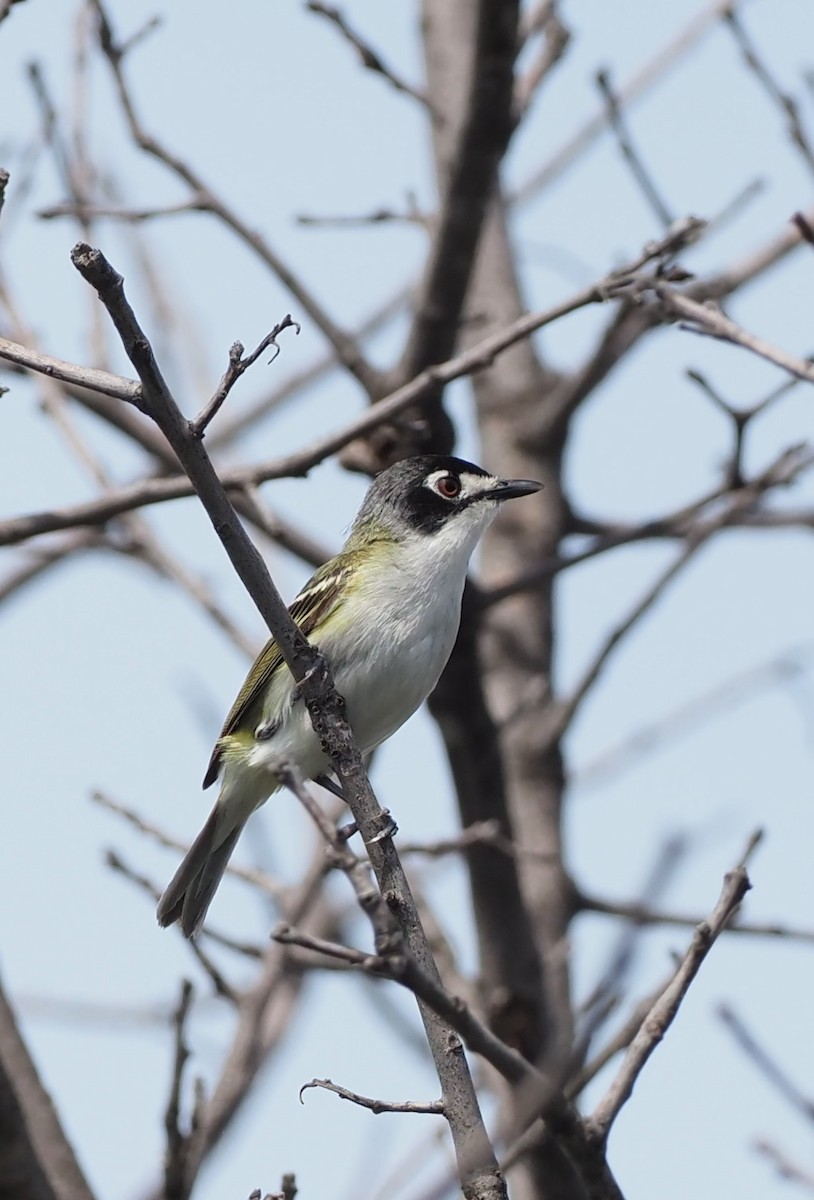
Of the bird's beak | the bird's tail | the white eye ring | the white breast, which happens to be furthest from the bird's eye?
the bird's tail

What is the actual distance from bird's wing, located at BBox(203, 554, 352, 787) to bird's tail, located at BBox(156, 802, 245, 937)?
0.22m

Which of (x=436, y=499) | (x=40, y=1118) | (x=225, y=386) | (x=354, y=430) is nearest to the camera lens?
(x=225, y=386)

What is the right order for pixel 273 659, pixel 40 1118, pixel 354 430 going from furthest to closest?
pixel 273 659 < pixel 354 430 < pixel 40 1118

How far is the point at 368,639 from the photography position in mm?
5145

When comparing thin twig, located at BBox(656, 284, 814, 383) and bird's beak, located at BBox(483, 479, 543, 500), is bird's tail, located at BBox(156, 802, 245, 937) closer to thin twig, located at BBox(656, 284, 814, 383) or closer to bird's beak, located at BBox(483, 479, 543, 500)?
bird's beak, located at BBox(483, 479, 543, 500)

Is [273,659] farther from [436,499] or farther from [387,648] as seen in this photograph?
[436,499]

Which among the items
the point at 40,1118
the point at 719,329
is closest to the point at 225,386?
the point at 719,329

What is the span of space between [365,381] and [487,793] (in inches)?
70.0

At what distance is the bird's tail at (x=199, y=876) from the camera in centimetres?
546

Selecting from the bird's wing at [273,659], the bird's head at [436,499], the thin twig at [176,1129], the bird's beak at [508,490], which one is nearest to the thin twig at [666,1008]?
the thin twig at [176,1129]

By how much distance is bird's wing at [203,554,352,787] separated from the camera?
17.7 ft

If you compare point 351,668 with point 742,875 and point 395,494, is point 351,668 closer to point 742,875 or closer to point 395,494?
point 395,494

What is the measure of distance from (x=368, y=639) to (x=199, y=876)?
114 centimetres

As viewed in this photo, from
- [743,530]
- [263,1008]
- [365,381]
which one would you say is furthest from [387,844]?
[743,530]
